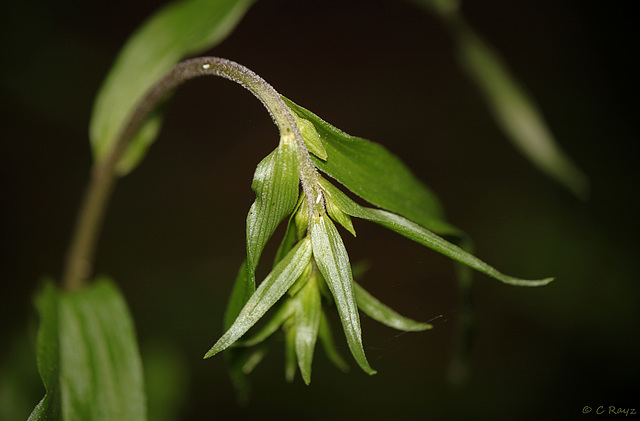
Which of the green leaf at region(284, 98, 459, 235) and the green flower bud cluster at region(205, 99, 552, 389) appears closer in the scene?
the green flower bud cluster at region(205, 99, 552, 389)

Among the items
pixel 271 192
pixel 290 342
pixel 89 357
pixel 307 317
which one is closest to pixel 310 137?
pixel 271 192

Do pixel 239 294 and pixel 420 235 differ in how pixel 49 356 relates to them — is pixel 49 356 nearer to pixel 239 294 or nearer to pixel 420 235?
pixel 239 294

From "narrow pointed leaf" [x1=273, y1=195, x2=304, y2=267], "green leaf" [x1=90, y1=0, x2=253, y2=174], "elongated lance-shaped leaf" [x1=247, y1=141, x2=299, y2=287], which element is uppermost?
"green leaf" [x1=90, y1=0, x2=253, y2=174]

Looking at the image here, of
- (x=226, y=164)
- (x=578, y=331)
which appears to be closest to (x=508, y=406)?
(x=578, y=331)

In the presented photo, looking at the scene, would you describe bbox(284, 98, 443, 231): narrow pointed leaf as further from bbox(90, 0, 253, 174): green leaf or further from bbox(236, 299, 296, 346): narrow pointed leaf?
bbox(90, 0, 253, 174): green leaf

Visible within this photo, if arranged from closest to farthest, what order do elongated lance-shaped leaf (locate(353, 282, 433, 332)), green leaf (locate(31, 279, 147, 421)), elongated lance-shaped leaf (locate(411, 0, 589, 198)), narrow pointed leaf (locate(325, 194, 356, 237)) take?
narrow pointed leaf (locate(325, 194, 356, 237))
elongated lance-shaped leaf (locate(353, 282, 433, 332))
green leaf (locate(31, 279, 147, 421))
elongated lance-shaped leaf (locate(411, 0, 589, 198))

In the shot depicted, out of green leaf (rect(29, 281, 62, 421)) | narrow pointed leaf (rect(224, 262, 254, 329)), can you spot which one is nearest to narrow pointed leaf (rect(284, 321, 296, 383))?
narrow pointed leaf (rect(224, 262, 254, 329))

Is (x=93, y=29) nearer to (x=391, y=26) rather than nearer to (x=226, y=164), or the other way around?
(x=226, y=164)
